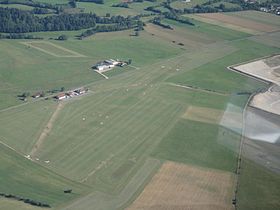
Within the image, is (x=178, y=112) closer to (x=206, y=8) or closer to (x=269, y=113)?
(x=269, y=113)

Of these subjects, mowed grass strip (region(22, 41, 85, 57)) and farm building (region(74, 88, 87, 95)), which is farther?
mowed grass strip (region(22, 41, 85, 57))

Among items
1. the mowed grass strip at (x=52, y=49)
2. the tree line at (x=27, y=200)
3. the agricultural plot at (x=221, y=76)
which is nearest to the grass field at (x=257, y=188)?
the tree line at (x=27, y=200)

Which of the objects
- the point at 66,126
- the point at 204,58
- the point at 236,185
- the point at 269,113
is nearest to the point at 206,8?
the point at 204,58

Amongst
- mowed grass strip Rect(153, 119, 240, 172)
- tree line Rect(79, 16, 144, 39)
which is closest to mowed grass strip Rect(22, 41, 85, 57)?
tree line Rect(79, 16, 144, 39)

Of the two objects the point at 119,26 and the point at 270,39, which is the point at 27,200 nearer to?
the point at 119,26

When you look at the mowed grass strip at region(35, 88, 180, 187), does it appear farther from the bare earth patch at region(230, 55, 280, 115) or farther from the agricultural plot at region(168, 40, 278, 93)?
the bare earth patch at region(230, 55, 280, 115)
